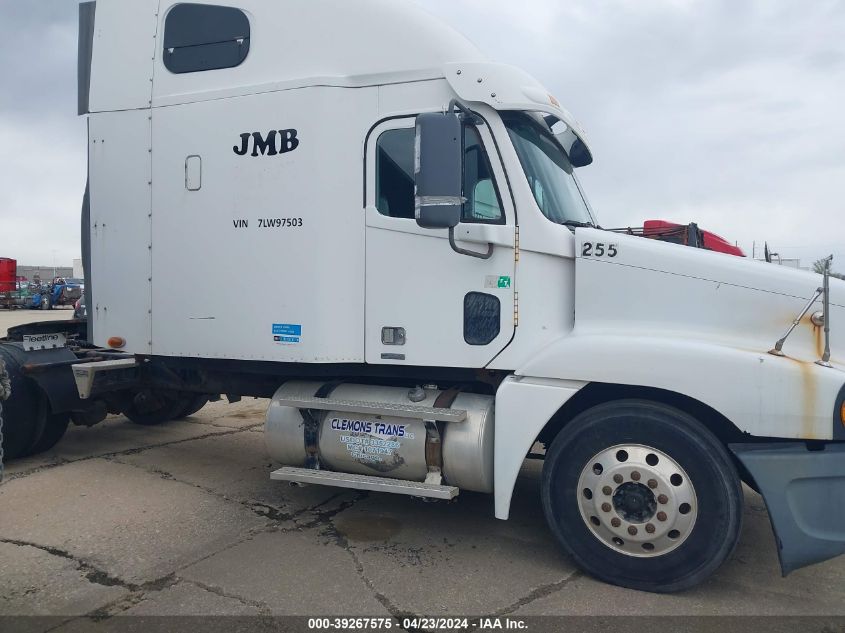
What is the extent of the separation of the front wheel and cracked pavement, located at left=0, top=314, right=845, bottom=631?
188 mm

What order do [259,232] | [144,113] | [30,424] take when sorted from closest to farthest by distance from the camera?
[259,232] → [144,113] → [30,424]

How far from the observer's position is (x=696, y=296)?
3705 mm

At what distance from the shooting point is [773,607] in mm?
3479

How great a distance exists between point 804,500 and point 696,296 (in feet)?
3.99

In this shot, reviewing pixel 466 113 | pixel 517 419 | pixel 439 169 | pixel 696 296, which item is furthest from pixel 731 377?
pixel 466 113

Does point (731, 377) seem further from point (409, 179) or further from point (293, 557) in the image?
point (293, 557)

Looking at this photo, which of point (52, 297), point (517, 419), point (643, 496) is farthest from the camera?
point (52, 297)

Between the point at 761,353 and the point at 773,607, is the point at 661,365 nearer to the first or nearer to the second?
the point at 761,353

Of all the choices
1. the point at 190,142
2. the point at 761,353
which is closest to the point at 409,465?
the point at 761,353

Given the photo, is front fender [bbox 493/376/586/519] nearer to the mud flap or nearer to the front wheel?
the front wheel

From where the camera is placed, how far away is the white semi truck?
3492 mm

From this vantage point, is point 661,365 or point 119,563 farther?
point 119,563

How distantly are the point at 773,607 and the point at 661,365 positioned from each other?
4.74 ft

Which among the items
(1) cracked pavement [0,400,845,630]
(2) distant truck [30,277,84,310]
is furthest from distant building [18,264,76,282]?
(1) cracked pavement [0,400,845,630]
